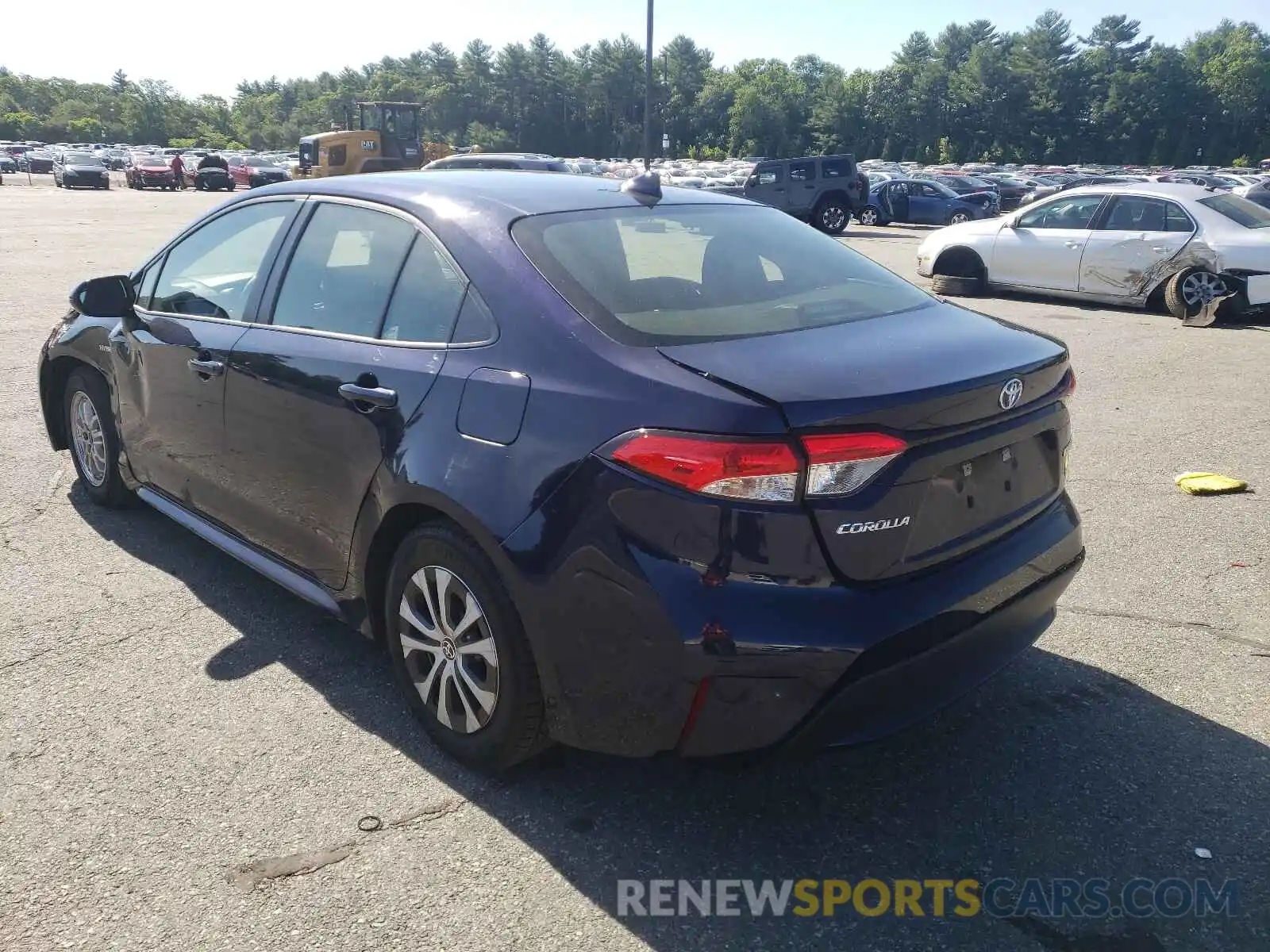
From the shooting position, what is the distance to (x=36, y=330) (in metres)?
10.3

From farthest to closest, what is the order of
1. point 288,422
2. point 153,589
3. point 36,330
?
1. point 36,330
2. point 153,589
3. point 288,422

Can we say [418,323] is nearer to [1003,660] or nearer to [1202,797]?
[1003,660]

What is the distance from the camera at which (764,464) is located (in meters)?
2.34

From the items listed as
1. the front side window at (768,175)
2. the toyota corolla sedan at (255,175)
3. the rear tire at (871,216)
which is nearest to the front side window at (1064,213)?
the front side window at (768,175)

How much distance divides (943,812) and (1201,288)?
10315 millimetres

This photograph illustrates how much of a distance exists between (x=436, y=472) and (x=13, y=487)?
3943 mm

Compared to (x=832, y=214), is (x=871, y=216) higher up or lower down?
lower down

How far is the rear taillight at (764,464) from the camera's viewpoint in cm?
234

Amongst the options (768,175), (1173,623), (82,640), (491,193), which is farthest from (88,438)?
(768,175)

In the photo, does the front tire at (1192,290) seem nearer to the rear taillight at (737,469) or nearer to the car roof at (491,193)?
the car roof at (491,193)

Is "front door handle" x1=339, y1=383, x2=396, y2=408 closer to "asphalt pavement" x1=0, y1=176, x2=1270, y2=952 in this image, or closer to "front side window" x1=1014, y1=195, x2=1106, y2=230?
"asphalt pavement" x1=0, y1=176, x2=1270, y2=952

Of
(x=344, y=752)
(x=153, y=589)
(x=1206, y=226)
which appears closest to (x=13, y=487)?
(x=153, y=589)

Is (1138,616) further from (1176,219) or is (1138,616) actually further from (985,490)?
(1176,219)

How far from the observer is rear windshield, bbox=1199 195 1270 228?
11.2 m
